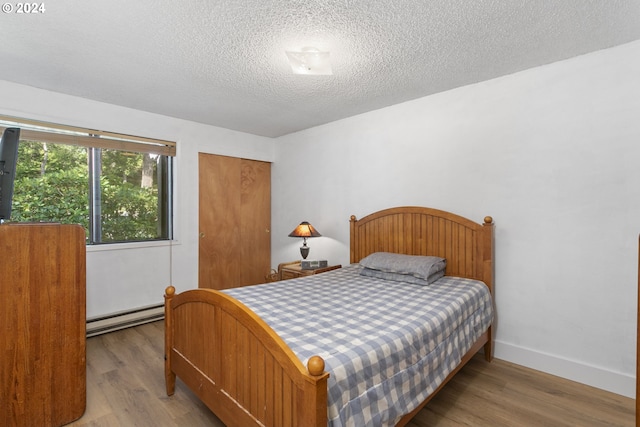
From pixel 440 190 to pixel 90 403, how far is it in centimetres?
308

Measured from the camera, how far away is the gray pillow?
245cm

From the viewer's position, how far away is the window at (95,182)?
9.16 ft

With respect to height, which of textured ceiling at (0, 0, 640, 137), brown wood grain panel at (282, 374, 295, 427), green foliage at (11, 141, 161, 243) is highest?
textured ceiling at (0, 0, 640, 137)

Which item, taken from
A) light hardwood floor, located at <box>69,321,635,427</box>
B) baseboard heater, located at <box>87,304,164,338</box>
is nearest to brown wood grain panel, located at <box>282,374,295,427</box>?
light hardwood floor, located at <box>69,321,635,427</box>

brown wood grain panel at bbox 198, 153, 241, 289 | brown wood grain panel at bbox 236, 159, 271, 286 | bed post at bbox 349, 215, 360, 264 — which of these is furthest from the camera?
brown wood grain panel at bbox 236, 159, 271, 286

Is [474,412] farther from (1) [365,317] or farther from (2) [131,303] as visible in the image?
(2) [131,303]

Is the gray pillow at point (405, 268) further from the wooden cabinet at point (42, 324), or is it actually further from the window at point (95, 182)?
the window at point (95, 182)

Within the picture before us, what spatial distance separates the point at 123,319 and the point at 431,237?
10.5 ft

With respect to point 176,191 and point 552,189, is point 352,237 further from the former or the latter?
point 176,191

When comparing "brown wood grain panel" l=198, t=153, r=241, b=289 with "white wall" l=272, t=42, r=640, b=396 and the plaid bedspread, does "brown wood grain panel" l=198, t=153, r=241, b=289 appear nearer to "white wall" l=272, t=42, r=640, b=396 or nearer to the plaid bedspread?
the plaid bedspread

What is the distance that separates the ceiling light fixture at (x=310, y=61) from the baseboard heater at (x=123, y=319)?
296cm

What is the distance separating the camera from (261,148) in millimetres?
4461

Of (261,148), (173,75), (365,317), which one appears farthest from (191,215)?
(365,317)

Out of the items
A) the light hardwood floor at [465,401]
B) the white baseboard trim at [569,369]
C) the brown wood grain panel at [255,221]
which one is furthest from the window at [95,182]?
the white baseboard trim at [569,369]
